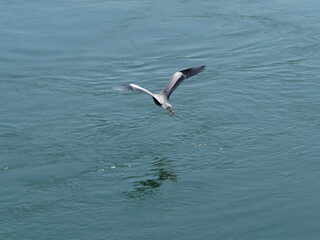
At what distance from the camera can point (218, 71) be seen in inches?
689

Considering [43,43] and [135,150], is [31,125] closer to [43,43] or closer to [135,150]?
[135,150]

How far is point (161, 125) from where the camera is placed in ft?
48.3

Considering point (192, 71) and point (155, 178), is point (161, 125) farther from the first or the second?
point (192, 71)

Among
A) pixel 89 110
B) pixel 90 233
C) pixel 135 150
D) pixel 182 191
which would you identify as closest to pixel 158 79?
pixel 89 110

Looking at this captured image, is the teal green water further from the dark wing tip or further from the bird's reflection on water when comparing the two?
the dark wing tip

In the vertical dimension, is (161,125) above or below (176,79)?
below

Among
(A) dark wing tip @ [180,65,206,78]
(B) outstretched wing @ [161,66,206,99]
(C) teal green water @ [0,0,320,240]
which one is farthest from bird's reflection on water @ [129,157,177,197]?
(A) dark wing tip @ [180,65,206,78]

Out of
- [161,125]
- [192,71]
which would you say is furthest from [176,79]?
[161,125]

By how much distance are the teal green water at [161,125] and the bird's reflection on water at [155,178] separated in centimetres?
4

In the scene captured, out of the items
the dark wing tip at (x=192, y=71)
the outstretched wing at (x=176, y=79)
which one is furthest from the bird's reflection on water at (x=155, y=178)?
the dark wing tip at (x=192, y=71)

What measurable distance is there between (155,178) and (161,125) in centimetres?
217

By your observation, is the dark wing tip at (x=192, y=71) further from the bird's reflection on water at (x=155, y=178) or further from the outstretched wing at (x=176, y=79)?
the bird's reflection on water at (x=155, y=178)

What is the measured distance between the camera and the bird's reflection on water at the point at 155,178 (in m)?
12.4

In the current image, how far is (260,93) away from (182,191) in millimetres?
4902
